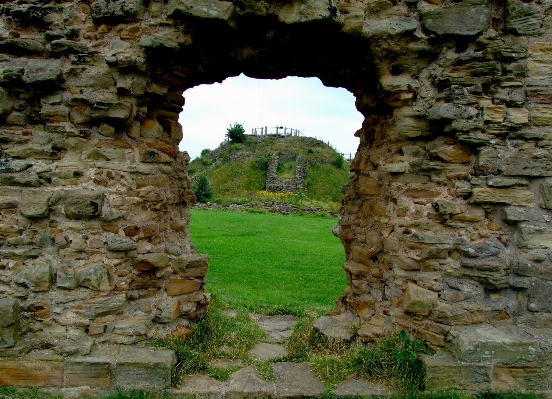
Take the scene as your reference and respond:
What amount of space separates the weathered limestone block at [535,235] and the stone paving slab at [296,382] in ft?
6.68

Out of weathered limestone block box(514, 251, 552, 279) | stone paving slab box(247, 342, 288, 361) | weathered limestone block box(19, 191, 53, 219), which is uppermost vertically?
weathered limestone block box(19, 191, 53, 219)

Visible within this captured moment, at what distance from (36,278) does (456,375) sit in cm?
341

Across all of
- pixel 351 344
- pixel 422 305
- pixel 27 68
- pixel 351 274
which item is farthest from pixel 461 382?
pixel 27 68

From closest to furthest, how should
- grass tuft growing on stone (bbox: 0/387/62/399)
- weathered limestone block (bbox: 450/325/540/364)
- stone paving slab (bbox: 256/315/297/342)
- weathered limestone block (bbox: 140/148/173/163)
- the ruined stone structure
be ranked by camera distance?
grass tuft growing on stone (bbox: 0/387/62/399)
weathered limestone block (bbox: 450/325/540/364)
weathered limestone block (bbox: 140/148/173/163)
stone paving slab (bbox: 256/315/297/342)
the ruined stone structure

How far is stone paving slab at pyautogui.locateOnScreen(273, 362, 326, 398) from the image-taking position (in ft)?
10.9

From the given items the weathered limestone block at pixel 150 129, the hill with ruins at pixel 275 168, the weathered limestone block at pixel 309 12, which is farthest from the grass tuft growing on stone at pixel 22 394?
the hill with ruins at pixel 275 168

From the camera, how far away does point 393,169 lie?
156 inches

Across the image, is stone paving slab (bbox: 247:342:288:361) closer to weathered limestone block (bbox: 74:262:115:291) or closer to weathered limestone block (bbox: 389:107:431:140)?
weathered limestone block (bbox: 74:262:115:291)

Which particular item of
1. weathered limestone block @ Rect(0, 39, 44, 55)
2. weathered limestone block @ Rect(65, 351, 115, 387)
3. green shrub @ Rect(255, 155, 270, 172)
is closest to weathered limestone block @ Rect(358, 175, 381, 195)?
weathered limestone block @ Rect(65, 351, 115, 387)

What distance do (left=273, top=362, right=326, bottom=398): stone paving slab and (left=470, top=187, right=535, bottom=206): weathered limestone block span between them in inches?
77.5

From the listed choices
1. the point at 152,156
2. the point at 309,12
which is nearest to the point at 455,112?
the point at 309,12

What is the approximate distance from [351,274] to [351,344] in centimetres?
86

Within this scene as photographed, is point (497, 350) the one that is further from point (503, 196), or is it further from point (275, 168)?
point (275, 168)

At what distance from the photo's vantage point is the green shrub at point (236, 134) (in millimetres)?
43906
